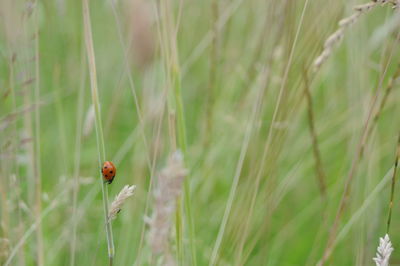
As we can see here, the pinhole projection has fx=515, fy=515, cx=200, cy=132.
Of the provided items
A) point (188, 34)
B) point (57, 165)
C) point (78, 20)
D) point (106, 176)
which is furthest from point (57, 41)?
point (106, 176)

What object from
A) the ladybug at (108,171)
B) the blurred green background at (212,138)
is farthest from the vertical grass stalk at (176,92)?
the ladybug at (108,171)

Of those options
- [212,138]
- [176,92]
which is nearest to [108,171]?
[176,92]

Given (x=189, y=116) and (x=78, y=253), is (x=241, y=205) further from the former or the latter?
(x=189, y=116)

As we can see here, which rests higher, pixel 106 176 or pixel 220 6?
pixel 220 6

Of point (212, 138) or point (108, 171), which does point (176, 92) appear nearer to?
point (108, 171)

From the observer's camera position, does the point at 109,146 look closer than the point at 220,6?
No

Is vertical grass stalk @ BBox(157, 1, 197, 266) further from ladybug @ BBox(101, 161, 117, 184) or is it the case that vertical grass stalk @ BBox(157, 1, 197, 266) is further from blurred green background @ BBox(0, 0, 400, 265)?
ladybug @ BBox(101, 161, 117, 184)

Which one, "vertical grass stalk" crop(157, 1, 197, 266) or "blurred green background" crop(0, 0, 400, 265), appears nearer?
"vertical grass stalk" crop(157, 1, 197, 266)

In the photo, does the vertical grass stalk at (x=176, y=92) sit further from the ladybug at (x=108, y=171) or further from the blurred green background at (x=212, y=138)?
the ladybug at (x=108, y=171)

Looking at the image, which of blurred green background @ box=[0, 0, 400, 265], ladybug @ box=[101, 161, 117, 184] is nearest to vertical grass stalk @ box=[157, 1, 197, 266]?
blurred green background @ box=[0, 0, 400, 265]
